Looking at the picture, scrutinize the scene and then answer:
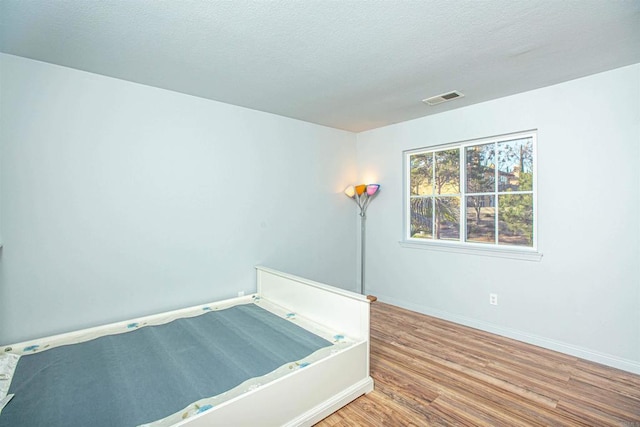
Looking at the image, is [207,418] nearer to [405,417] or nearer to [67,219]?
[405,417]

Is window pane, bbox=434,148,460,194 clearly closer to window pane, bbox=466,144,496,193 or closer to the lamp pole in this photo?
window pane, bbox=466,144,496,193

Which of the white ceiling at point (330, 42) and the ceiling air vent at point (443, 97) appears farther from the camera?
the ceiling air vent at point (443, 97)

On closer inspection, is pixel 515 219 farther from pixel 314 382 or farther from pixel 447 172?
pixel 314 382

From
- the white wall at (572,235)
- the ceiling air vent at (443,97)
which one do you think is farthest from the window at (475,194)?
the ceiling air vent at (443,97)

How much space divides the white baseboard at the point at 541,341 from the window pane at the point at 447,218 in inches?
36.5

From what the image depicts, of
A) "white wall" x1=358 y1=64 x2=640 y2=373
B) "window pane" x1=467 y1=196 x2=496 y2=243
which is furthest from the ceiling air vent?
"window pane" x1=467 y1=196 x2=496 y2=243

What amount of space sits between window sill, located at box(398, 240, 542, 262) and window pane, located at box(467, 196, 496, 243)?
13 centimetres

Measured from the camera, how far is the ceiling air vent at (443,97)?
2984 mm

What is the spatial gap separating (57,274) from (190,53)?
198 centimetres

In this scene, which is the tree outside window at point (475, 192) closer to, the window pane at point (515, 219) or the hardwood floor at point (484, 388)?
the window pane at point (515, 219)

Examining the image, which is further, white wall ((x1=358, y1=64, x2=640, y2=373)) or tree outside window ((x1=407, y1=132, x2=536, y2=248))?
tree outside window ((x1=407, y1=132, x2=536, y2=248))

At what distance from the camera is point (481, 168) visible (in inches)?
135

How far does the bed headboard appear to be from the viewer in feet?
7.36

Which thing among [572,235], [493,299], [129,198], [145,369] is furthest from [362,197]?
[145,369]
